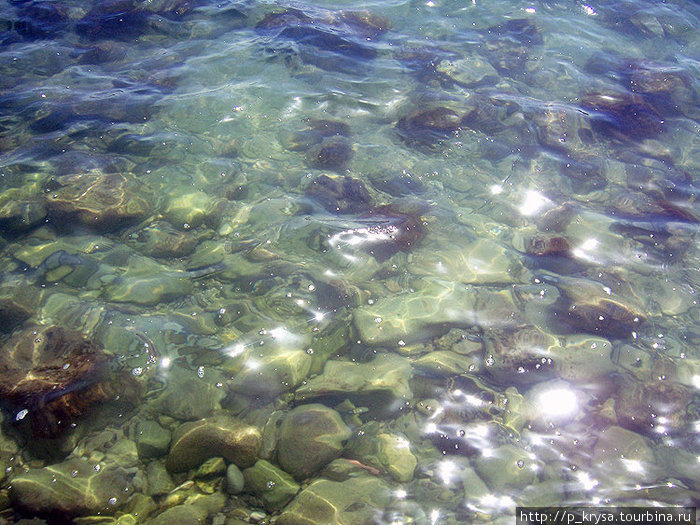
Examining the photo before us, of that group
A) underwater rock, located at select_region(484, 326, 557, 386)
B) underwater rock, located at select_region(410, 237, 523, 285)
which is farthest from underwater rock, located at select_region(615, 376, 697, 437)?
underwater rock, located at select_region(410, 237, 523, 285)

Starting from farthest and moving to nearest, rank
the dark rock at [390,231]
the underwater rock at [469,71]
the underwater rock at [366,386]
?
the underwater rock at [469,71], the dark rock at [390,231], the underwater rock at [366,386]

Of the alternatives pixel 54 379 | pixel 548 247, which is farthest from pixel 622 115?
pixel 54 379

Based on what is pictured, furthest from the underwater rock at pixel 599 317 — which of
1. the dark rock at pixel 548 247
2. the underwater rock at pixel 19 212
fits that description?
the underwater rock at pixel 19 212

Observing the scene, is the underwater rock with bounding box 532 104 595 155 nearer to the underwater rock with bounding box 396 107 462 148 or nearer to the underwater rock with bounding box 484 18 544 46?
the underwater rock with bounding box 396 107 462 148

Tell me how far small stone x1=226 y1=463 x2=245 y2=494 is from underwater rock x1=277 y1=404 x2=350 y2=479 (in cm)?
34

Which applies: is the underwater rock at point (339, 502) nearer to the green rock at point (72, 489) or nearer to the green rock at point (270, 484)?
the green rock at point (270, 484)

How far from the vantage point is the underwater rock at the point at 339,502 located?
3.17 metres

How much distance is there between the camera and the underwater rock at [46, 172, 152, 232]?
530 cm

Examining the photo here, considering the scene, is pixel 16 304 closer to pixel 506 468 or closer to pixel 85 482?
pixel 85 482

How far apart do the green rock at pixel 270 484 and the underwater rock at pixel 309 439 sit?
76mm

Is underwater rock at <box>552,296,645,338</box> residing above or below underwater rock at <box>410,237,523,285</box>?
below

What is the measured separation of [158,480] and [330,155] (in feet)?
15.7

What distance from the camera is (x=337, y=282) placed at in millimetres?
4859

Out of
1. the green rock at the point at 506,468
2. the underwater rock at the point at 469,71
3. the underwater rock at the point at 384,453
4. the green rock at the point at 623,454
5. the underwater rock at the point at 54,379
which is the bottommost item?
the green rock at the point at 623,454
